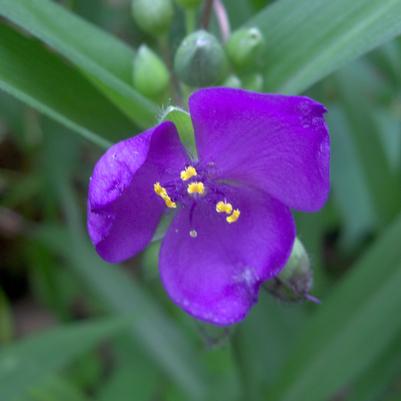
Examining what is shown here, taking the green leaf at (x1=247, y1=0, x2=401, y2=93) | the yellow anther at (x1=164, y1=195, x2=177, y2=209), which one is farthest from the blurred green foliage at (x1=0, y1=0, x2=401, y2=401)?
the yellow anther at (x1=164, y1=195, x2=177, y2=209)

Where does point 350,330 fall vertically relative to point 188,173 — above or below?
below

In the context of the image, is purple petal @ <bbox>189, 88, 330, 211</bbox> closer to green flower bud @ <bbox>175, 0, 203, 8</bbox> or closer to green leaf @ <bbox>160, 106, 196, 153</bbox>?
green leaf @ <bbox>160, 106, 196, 153</bbox>

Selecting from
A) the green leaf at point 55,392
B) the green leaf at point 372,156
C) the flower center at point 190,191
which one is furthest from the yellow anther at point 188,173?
the green leaf at point 55,392

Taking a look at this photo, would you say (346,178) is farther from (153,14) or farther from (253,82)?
(153,14)

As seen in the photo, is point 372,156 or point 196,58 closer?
point 196,58

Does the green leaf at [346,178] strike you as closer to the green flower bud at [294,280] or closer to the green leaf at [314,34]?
the green leaf at [314,34]

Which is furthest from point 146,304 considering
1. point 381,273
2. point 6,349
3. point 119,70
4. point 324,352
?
point 119,70

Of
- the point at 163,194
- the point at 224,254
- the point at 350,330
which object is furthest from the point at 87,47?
the point at 350,330
